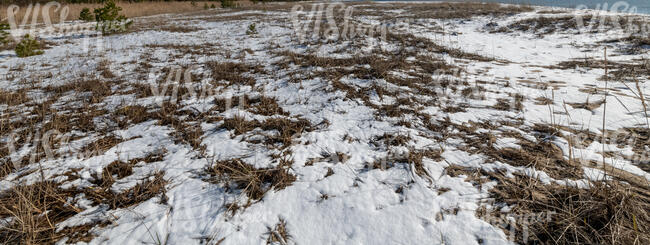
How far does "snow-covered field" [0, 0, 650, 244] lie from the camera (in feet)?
5.60

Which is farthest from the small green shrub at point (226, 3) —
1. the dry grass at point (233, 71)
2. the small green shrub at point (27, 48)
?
the dry grass at point (233, 71)

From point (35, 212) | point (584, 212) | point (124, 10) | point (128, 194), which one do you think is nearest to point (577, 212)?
point (584, 212)

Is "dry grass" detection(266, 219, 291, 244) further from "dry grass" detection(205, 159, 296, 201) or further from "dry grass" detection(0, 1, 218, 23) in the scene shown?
"dry grass" detection(0, 1, 218, 23)

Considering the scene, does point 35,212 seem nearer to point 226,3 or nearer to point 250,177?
point 250,177

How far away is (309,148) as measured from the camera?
101 inches

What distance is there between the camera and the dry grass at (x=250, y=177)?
1994mm

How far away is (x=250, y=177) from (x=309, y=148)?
2.33 ft

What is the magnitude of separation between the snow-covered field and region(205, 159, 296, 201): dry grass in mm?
14

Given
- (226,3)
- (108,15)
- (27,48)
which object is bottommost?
(27,48)

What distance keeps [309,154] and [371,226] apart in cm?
98

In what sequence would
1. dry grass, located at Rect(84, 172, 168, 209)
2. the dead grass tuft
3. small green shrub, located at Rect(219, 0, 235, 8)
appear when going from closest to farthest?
the dead grass tuft < dry grass, located at Rect(84, 172, 168, 209) < small green shrub, located at Rect(219, 0, 235, 8)

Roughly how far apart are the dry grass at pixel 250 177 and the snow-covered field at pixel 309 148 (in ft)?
0.05

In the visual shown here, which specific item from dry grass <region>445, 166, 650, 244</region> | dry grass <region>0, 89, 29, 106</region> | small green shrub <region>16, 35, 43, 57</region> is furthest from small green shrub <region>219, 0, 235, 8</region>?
dry grass <region>445, 166, 650, 244</region>

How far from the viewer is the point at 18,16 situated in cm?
1445
